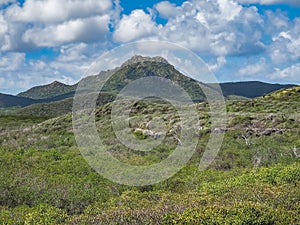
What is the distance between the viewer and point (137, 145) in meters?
60.8

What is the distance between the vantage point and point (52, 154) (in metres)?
47.8

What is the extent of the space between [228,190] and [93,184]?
43.4 ft

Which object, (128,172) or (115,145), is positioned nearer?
(128,172)

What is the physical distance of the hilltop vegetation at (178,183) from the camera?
585 inches

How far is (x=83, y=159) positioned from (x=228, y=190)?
25060mm

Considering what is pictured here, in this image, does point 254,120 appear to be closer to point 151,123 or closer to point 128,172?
point 151,123

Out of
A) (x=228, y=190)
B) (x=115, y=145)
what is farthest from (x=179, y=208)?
(x=115, y=145)

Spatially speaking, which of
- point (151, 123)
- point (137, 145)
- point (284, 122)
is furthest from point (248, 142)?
point (151, 123)

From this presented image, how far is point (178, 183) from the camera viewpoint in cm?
3381

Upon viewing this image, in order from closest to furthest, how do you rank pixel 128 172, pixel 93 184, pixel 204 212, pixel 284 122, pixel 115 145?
pixel 204 212, pixel 93 184, pixel 128 172, pixel 115 145, pixel 284 122

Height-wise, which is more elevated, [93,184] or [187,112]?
[187,112]

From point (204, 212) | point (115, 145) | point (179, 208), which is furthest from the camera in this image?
point (115, 145)

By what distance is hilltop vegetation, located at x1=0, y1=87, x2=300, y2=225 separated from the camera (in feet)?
48.7

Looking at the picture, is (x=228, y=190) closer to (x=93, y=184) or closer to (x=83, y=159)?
(x=93, y=184)
